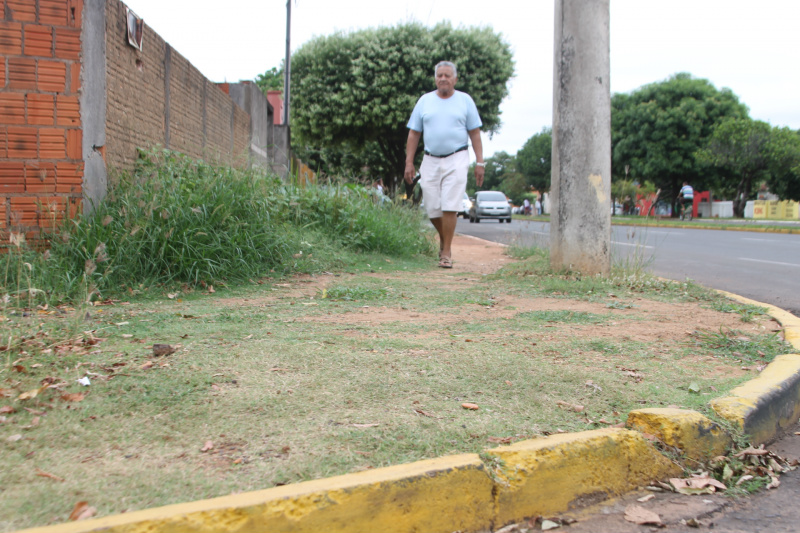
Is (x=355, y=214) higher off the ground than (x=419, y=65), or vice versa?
(x=419, y=65)

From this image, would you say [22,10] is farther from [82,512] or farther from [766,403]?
[766,403]

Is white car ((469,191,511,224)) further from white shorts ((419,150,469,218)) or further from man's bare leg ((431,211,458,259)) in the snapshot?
white shorts ((419,150,469,218))

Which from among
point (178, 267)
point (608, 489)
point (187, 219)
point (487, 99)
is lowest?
point (608, 489)

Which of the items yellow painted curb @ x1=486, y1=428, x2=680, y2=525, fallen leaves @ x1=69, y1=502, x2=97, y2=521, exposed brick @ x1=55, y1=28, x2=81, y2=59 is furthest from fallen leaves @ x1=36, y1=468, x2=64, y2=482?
exposed brick @ x1=55, y1=28, x2=81, y2=59

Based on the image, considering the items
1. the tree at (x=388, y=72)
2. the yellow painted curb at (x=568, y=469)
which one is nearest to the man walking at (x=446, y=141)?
the yellow painted curb at (x=568, y=469)

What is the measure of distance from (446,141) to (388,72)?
40.8 ft

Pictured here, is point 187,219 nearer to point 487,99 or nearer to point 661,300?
point 661,300

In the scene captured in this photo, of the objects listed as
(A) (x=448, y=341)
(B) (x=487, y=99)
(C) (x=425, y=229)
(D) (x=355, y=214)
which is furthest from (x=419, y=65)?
(A) (x=448, y=341)

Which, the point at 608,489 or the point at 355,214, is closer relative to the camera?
the point at 608,489

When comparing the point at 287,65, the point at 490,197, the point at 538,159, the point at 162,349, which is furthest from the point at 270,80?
the point at 162,349

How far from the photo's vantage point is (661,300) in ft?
15.5

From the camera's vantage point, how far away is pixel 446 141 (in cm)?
653

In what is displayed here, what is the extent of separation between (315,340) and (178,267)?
1989mm

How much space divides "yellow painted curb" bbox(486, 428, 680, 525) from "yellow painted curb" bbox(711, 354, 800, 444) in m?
0.40
